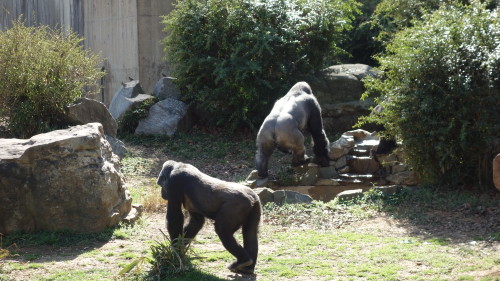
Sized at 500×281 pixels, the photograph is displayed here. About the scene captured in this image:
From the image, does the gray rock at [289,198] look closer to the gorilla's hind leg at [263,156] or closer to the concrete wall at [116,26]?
the gorilla's hind leg at [263,156]

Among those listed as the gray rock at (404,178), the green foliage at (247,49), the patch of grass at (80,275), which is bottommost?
the patch of grass at (80,275)

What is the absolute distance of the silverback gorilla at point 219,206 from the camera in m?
6.36

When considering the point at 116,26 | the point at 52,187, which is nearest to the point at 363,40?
the point at 116,26

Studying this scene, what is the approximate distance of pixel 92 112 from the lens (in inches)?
508

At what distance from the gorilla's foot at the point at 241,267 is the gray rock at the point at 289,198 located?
3647 millimetres

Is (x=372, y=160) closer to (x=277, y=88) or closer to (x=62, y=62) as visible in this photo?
(x=277, y=88)

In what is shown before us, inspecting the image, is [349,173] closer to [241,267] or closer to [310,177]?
[310,177]

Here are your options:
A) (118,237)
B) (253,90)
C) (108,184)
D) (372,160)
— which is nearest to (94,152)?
(108,184)

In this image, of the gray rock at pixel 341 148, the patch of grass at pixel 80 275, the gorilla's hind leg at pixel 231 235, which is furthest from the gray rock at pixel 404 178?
the patch of grass at pixel 80 275

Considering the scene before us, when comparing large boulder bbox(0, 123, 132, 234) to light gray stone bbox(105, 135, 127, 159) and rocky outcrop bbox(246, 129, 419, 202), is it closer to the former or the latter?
rocky outcrop bbox(246, 129, 419, 202)

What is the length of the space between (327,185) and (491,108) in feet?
11.0

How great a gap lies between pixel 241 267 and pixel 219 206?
0.67 m

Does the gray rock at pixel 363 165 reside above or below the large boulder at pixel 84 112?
below

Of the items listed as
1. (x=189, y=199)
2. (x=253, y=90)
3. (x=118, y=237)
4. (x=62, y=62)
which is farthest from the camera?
(x=253, y=90)
